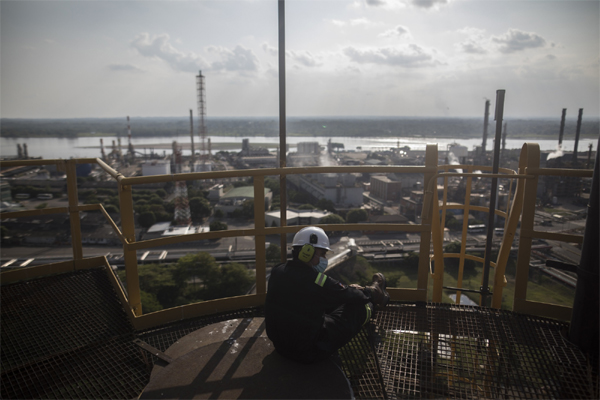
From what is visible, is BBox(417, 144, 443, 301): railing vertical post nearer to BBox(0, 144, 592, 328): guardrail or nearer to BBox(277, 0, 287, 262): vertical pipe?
BBox(0, 144, 592, 328): guardrail

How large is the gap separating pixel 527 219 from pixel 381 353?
155cm

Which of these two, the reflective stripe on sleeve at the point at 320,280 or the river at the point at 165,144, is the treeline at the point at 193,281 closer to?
the reflective stripe on sleeve at the point at 320,280

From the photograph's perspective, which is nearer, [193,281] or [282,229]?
[282,229]

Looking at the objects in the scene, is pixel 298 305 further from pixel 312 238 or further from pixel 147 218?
pixel 147 218

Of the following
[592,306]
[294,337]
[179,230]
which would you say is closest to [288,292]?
[294,337]

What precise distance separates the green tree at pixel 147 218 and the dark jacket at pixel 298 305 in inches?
1205

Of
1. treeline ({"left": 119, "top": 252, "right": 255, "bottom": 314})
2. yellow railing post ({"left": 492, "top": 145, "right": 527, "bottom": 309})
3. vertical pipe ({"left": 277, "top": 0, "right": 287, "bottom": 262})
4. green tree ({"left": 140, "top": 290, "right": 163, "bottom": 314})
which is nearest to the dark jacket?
vertical pipe ({"left": 277, "top": 0, "right": 287, "bottom": 262})

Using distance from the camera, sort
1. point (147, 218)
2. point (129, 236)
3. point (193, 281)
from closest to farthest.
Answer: point (129, 236) < point (193, 281) < point (147, 218)

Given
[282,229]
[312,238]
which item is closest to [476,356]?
[312,238]

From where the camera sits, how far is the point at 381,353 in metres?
2.51

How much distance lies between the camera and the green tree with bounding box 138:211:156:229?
30.4 meters

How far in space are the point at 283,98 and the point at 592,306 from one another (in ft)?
9.06

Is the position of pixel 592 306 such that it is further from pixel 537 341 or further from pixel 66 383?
pixel 66 383

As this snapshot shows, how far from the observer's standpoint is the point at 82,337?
279 centimetres
